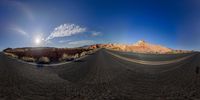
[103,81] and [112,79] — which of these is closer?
[103,81]

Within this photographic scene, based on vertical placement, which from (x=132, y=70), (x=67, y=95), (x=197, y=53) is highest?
(x=197, y=53)

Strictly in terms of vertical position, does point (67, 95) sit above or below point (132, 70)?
below

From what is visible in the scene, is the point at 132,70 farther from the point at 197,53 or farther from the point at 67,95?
the point at 67,95

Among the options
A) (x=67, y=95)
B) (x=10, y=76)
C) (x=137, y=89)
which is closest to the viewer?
(x=67, y=95)

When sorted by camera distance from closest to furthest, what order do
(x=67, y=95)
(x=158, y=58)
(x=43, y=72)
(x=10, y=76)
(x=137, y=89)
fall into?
1. (x=67, y=95)
2. (x=137, y=89)
3. (x=158, y=58)
4. (x=10, y=76)
5. (x=43, y=72)

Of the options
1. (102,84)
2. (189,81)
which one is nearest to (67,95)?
(102,84)

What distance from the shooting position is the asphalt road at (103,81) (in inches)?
217

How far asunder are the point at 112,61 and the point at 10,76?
3832mm

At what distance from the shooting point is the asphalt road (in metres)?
5.51

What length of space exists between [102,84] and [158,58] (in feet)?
6.41

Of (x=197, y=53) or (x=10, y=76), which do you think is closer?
(x=197, y=53)

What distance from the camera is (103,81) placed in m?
7.41

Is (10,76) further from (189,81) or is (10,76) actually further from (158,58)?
(189,81)

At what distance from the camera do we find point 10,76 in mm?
8281
